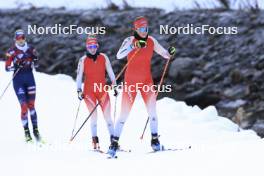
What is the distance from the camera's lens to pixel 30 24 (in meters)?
22.4

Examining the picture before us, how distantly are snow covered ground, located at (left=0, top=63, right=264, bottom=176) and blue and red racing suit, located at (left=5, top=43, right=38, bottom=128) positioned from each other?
0.67m

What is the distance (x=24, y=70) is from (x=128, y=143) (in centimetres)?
219

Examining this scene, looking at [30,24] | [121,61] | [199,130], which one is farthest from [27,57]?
[30,24]

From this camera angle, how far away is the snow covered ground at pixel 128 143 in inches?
304

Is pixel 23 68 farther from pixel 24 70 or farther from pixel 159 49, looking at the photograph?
pixel 159 49

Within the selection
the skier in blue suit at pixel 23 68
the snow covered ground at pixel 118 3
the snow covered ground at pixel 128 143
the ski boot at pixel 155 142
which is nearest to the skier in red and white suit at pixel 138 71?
the ski boot at pixel 155 142

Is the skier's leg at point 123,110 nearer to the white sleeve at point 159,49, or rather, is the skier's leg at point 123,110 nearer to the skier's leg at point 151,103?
the skier's leg at point 151,103

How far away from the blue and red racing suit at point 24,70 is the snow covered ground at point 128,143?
2.20 feet

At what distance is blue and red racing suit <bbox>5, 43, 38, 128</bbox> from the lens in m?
10.3

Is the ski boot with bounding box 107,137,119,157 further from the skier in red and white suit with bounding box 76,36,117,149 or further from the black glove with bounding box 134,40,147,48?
the black glove with bounding box 134,40,147,48

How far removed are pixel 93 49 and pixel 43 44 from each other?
11.3 metres

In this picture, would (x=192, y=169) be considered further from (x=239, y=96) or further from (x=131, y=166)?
(x=239, y=96)

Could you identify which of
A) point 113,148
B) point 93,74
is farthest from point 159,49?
point 113,148

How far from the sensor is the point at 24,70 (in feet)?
34.0
